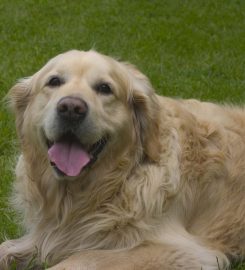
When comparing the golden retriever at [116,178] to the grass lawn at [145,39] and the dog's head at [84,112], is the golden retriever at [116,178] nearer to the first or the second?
the dog's head at [84,112]

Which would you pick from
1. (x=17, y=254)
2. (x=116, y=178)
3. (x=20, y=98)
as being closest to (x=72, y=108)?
(x=116, y=178)

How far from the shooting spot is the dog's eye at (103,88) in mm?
4516

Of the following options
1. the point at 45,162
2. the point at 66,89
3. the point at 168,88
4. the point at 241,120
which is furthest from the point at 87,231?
the point at 168,88

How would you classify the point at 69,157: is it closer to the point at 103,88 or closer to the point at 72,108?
the point at 72,108

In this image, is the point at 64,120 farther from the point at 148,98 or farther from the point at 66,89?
the point at 148,98

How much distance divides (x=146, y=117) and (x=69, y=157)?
610 millimetres

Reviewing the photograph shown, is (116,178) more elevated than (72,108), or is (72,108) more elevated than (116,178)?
(72,108)

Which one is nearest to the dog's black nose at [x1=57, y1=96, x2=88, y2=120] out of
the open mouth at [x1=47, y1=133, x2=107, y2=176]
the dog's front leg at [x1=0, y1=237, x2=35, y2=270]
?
the open mouth at [x1=47, y1=133, x2=107, y2=176]

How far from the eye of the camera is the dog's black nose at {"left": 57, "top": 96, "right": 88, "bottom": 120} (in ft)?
13.7

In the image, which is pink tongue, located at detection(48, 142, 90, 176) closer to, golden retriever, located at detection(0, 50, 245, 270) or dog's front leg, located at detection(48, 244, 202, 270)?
golden retriever, located at detection(0, 50, 245, 270)

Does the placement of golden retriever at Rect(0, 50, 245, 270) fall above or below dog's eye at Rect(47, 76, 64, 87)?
below

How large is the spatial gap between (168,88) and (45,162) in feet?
13.4

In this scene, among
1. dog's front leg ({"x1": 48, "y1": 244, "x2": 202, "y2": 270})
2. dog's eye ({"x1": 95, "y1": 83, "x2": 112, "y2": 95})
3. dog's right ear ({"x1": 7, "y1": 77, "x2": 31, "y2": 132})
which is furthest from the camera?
dog's right ear ({"x1": 7, "y1": 77, "x2": 31, "y2": 132})

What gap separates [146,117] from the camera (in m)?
4.67
